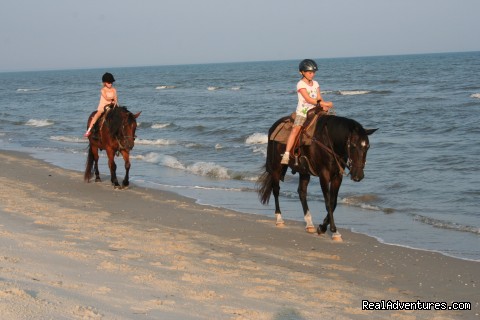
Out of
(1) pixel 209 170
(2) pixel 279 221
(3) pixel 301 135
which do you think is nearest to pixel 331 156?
(3) pixel 301 135

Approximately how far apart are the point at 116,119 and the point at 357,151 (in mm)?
6396

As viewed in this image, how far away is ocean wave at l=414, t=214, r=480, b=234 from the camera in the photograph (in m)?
9.93

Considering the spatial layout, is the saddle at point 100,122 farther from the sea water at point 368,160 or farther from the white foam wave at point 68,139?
the white foam wave at point 68,139

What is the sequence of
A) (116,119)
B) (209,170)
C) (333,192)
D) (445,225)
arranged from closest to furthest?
(333,192) → (445,225) → (116,119) → (209,170)

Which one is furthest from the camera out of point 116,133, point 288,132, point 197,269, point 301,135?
point 116,133

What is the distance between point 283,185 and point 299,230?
14.2ft

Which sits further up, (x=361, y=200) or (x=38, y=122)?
(x=361, y=200)

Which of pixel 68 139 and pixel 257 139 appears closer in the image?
pixel 257 139

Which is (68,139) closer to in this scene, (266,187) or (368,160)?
(368,160)

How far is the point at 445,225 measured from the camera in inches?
404

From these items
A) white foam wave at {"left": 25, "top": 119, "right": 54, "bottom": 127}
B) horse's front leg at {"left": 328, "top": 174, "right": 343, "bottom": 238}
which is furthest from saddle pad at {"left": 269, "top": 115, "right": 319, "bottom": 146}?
white foam wave at {"left": 25, "top": 119, "right": 54, "bottom": 127}

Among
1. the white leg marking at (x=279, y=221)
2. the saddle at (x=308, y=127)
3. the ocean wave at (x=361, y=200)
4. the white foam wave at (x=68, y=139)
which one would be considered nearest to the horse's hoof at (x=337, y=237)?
the white leg marking at (x=279, y=221)

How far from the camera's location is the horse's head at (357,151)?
28.5ft

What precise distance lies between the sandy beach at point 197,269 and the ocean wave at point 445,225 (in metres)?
Result: 1.45
